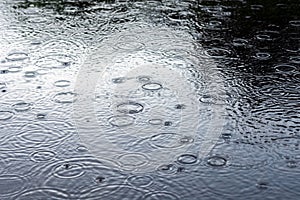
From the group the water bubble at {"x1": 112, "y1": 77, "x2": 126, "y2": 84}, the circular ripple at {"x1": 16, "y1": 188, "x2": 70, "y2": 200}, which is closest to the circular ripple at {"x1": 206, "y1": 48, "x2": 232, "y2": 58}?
the water bubble at {"x1": 112, "y1": 77, "x2": 126, "y2": 84}

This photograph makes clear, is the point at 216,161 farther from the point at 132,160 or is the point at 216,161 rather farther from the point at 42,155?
the point at 42,155

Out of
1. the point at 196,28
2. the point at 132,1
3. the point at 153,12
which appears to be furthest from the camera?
the point at 132,1

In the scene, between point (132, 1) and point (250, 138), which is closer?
point (250, 138)

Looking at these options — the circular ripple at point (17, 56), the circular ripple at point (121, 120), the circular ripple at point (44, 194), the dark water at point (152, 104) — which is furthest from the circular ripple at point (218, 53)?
the circular ripple at point (44, 194)

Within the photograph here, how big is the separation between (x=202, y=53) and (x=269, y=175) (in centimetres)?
126

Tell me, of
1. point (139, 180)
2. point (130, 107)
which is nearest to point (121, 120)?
point (130, 107)

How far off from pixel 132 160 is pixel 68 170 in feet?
0.76

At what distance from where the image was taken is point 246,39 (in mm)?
3100

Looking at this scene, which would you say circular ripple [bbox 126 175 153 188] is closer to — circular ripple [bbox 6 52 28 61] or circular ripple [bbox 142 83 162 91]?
circular ripple [bbox 142 83 162 91]

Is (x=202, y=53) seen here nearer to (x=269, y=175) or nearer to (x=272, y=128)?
(x=272, y=128)

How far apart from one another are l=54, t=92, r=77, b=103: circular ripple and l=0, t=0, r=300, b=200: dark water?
1 cm

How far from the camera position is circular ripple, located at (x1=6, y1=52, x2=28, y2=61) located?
9.51 feet

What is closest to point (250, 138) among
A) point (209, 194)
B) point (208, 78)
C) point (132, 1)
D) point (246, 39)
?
point (209, 194)

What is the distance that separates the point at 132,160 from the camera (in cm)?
190
